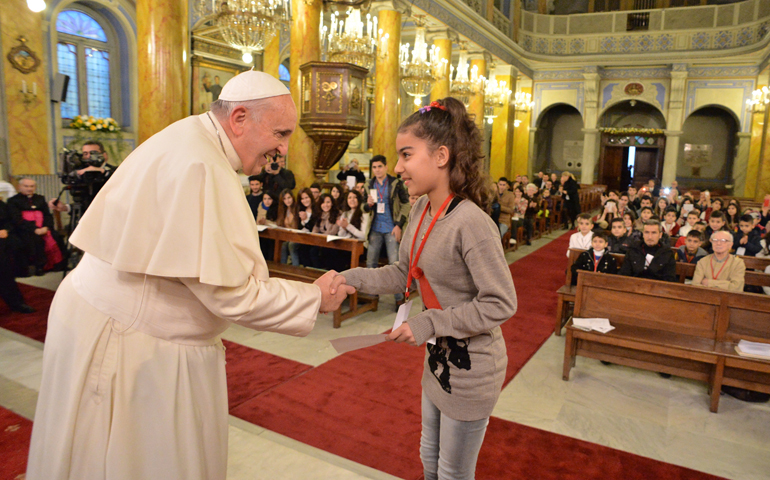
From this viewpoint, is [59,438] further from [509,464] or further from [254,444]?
[509,464]

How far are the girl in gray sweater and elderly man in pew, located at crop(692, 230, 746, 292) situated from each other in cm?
430

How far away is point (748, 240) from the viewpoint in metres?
7.57

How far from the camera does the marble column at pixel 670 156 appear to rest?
20.4 metres

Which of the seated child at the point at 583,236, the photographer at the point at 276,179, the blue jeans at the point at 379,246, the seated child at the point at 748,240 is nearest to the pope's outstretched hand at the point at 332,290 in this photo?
the blue jeans at the point at 379,246

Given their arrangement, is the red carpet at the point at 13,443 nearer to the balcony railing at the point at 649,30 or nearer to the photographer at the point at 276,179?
the photographer at the point at 276,179

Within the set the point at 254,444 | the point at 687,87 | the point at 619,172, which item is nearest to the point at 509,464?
the point at 254,444

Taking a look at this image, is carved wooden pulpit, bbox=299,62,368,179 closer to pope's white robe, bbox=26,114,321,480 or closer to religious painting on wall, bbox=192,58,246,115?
religious painting on wall, bbox=192,58,246,115

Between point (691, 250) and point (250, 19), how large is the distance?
594 cm

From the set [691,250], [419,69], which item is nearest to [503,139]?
[419,69]

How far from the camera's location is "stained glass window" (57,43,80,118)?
10055 millimetres

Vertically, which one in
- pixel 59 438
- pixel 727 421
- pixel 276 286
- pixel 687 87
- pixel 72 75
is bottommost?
pixel 727 421

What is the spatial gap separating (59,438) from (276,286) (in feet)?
2.55

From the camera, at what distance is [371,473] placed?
2908 millimetres

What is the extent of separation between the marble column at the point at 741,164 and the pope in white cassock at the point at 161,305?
21869 millimetres
